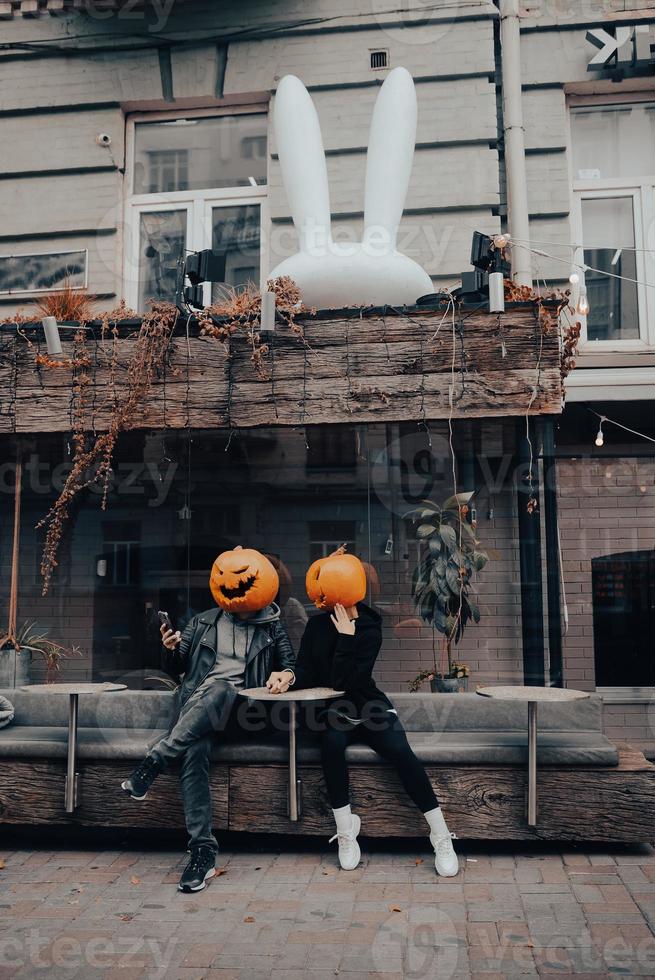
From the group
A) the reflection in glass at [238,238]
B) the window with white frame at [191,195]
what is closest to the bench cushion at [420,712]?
the window with white frame at [191,195]

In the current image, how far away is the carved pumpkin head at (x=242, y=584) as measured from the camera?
5262 millimetres

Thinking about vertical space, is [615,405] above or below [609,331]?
below

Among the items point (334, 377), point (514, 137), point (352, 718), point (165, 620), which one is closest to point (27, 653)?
point (165, 620)

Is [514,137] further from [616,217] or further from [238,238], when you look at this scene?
[238,238]

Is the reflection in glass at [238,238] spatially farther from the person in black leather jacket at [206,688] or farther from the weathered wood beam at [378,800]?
the weathered wood beam at [378,800]

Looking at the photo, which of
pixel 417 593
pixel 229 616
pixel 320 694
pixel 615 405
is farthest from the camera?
pixel 615 405

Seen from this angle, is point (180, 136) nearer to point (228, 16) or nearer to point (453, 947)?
point (228, 16)

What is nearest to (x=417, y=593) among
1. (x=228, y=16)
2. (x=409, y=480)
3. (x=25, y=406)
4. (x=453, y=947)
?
(x=409, y=480)

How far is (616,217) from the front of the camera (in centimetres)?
808

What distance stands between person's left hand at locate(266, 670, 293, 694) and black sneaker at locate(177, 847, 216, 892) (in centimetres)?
91

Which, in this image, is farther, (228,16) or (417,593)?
(228,16)

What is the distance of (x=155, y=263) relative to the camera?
8414 millimetres

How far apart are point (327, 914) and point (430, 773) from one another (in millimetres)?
1133

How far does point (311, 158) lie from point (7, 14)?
177 inches
